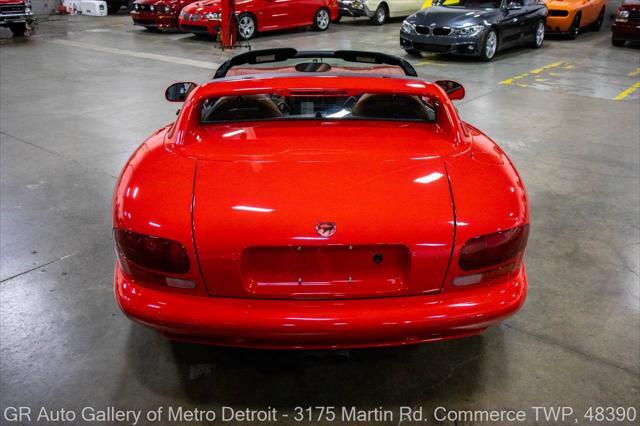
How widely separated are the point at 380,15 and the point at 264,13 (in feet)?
14.1

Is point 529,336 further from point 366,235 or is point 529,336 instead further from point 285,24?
point 285,24

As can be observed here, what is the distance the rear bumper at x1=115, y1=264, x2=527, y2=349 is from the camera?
75.5 inches

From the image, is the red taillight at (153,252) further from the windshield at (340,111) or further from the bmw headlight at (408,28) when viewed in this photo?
the bmw headlight at (408,28)

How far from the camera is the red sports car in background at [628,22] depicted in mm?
11704

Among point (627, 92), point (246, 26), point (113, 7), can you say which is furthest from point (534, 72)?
point (113, 7)

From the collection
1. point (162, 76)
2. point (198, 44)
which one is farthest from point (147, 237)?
point (198, 44)

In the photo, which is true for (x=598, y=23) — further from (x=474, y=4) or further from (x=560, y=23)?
(x=474, y=4)

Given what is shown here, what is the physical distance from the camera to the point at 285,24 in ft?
44.7

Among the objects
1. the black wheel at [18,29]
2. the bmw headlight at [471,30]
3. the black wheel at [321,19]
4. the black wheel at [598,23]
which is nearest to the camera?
the bmw headlight at [471,30]

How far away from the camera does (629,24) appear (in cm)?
1195

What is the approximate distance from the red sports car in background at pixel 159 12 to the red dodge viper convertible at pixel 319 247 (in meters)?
13.2

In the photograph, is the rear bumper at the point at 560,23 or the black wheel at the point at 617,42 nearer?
the black wheel at the point at 617,42

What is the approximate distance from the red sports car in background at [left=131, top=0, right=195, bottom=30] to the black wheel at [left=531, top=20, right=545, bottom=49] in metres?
8.40

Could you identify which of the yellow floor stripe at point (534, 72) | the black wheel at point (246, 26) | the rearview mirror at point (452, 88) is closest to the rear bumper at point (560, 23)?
the yellow floor stripe at point (534, 72)
